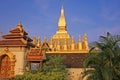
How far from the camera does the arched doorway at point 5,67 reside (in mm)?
26414

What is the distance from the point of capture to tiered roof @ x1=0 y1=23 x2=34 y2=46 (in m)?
26.3

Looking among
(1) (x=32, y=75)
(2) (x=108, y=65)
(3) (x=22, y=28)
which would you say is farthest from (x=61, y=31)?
(2) (x=108, y=65)

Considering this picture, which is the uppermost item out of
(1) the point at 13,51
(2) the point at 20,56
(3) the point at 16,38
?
(3) the point at 16,38

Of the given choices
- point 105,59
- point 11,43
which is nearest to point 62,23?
point 11,43

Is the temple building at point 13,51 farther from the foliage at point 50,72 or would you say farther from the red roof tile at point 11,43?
the foliage at point 50,72

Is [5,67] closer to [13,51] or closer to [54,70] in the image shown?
[13,51]

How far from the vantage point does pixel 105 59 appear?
752 inches

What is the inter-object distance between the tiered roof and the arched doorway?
1487 mm

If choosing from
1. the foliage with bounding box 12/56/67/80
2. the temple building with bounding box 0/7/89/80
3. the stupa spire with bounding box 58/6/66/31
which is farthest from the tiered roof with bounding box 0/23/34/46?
the stupa spire with bounding box 58/6/66/31

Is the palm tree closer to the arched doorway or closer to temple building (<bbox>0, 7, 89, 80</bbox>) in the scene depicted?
temple building (<bbox>0, 7, 89, 80</bbox>)

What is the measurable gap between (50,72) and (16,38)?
6021mm

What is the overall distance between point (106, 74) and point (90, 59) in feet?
5.78

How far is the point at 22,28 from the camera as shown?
27.8 metres

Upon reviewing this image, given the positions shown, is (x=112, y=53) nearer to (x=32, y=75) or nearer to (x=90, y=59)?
(x=90, y=59)
